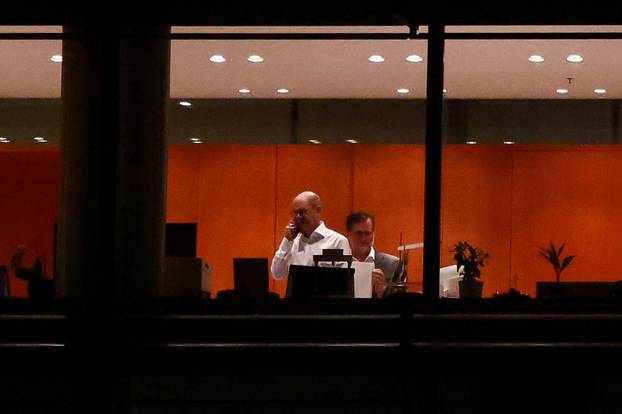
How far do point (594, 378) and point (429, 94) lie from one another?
182 cm

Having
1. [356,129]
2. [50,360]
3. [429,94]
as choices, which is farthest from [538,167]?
[50,360]

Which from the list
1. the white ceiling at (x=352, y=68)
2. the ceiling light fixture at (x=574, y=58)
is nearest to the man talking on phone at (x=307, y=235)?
the white ceiling at (x=352, y=68)

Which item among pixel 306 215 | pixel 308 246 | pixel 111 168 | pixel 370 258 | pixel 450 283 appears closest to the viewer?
pixel 111 168

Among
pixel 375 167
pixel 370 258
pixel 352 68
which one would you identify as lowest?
pixel 370 258

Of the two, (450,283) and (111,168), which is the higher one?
(111,168)

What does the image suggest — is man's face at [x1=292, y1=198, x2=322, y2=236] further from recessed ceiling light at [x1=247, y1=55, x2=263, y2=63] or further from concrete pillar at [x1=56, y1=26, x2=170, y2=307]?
concrete pillar at [x1=56, y1=26, x2=170, y2=307]

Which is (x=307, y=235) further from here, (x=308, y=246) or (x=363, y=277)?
(x=363, y=277)

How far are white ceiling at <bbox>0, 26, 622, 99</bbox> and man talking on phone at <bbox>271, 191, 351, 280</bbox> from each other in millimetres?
1197

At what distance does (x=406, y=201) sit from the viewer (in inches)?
344

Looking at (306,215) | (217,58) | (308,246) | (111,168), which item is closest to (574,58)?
(306,215)

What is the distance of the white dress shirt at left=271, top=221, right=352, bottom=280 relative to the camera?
6.82 metres

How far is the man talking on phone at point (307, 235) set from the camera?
22.2 feet

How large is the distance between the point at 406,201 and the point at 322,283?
3887 millimetres

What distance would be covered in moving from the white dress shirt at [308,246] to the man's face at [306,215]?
2.5 inches
